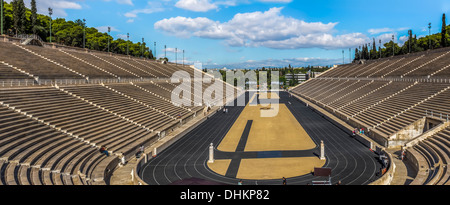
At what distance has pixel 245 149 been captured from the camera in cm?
2262

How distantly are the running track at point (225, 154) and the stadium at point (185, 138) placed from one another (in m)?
0.07

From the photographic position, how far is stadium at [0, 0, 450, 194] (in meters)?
15.2

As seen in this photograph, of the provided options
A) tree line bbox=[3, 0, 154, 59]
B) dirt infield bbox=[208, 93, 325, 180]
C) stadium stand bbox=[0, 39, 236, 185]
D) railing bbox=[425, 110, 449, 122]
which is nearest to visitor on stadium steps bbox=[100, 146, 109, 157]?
stadium stand bbox=[0, 39, 236, 185]

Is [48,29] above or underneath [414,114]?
above

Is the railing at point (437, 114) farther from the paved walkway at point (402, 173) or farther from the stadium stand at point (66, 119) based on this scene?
the stadium stand at point (66, 119)

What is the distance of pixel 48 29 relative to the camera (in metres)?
77.0

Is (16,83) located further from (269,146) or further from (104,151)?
(269,146)

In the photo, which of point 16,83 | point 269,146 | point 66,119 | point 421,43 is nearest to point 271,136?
point 269,146

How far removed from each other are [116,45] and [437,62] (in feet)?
299

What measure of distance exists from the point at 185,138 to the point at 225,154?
264 inches
